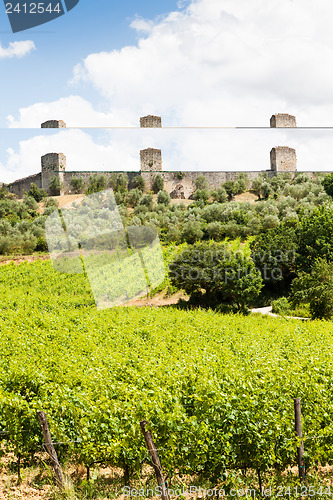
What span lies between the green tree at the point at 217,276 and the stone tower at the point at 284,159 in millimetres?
34475

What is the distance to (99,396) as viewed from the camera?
6680mm

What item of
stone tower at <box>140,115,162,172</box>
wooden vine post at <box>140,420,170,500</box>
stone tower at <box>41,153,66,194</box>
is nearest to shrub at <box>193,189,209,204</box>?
stone tower at <box>140,115,162,172</box>

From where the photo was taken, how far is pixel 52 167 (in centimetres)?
5525

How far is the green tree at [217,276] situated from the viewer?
2466 cm

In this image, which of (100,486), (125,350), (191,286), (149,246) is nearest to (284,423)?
(100,486)

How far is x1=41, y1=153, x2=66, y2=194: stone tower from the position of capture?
5466 centimetres

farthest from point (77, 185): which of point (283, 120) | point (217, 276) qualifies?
point (217, 276)

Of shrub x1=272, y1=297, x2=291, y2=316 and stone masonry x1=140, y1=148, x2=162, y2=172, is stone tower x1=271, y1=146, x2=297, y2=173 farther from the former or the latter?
shrub x1=272, y1=297, x2=291, y2=316

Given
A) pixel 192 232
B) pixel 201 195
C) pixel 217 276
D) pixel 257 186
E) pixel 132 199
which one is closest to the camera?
pixel 217 276

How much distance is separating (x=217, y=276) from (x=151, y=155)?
115 feet

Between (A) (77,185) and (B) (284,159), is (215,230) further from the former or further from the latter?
(B) (284,159)

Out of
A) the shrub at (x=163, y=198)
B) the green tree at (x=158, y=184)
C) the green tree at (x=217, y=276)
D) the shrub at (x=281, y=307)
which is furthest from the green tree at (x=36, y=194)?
the shrub at (x=281, y=307)

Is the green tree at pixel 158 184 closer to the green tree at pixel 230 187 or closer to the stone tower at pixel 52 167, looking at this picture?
the green tree at pixel 230 187

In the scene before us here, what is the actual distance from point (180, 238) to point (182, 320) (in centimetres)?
2091
